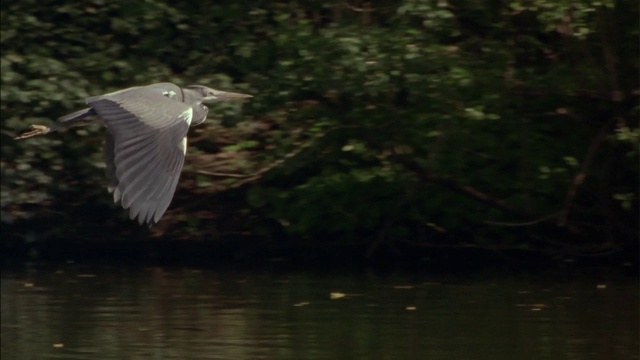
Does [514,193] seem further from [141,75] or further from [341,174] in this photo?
[141,75]

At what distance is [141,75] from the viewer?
38.9 feet

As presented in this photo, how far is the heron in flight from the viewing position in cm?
591

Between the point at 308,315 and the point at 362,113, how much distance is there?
210cm

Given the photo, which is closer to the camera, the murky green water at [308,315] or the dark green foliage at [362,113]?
the murky green water at [308,315]

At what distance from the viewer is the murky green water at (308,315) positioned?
8.36 metres

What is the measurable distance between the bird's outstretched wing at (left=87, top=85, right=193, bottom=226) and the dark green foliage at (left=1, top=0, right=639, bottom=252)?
3.83 meters

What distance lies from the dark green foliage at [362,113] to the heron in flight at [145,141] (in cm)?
362

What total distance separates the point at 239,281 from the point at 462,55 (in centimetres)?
246

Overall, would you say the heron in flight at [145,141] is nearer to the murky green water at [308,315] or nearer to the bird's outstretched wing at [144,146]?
the bird's outstretched wing at [144,146]

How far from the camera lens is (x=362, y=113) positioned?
1105 cm

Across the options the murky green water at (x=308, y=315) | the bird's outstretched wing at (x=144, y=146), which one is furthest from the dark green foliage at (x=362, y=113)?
the bird's outstretched wing at (x=144, y=146)

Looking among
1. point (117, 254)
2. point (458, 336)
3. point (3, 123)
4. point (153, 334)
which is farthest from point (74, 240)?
point (458, 336)

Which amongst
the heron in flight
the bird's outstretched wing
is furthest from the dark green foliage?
the bird's outstretched wing

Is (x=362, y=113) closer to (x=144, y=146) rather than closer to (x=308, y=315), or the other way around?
(x=308, y=315)
